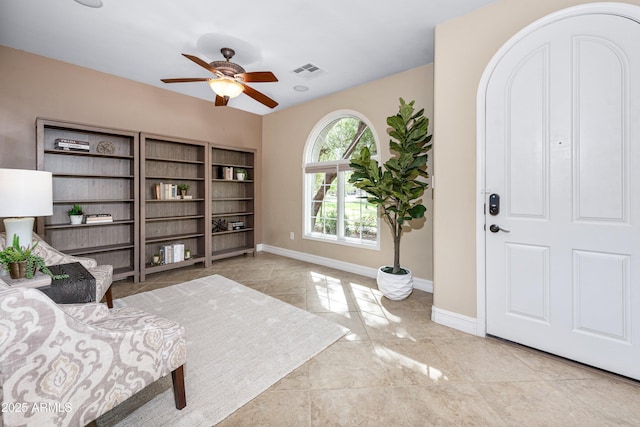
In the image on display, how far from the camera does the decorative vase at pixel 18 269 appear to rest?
5.47 feet

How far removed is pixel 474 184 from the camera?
2.30m

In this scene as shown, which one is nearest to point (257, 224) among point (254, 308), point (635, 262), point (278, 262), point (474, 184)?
point (278, 262)

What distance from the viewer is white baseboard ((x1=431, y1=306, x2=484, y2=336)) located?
7.60ft

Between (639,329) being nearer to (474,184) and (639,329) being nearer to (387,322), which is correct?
(474,184)

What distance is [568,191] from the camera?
190 cm

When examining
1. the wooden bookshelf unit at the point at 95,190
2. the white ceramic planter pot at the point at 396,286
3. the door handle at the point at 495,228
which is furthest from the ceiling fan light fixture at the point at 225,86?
the door handle at the point at 495,228

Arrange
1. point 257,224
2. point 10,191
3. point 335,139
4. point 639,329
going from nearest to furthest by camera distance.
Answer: point 639,329 < point 10,191 < point 335,139 < point 257,224

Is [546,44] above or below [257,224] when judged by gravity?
above

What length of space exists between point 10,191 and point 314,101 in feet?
12.7

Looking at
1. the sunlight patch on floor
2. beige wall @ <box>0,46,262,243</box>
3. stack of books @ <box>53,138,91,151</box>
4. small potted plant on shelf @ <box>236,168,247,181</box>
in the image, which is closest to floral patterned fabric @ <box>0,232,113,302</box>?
stack of books @ <box>53,138,91,151</box>

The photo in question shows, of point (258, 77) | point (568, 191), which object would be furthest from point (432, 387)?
point (258, 77)

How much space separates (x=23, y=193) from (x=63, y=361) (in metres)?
1.63

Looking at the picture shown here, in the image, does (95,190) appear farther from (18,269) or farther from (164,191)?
(18,269)

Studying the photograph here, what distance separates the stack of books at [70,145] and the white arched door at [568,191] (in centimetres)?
450
